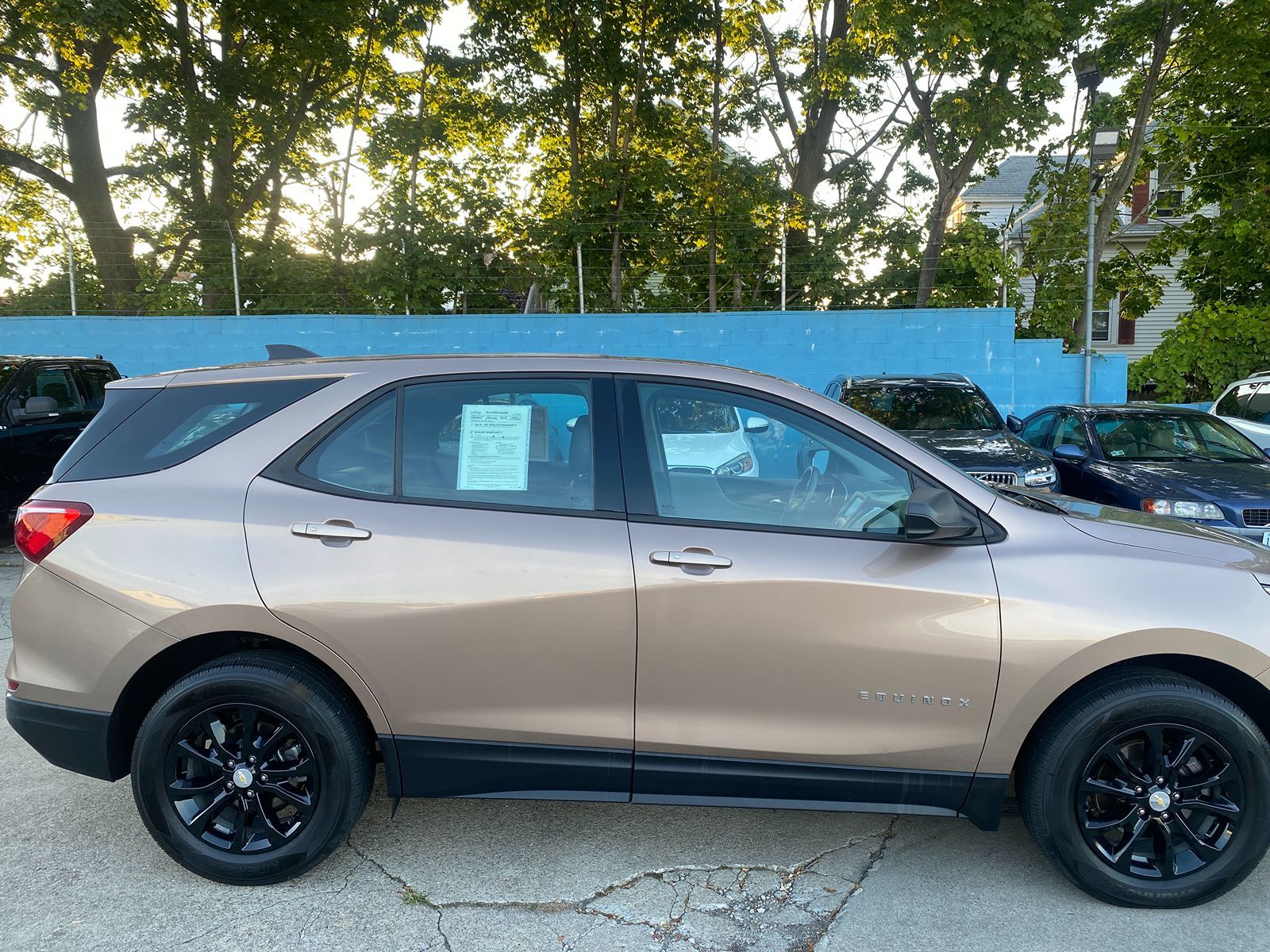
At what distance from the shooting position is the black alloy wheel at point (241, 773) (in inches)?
112

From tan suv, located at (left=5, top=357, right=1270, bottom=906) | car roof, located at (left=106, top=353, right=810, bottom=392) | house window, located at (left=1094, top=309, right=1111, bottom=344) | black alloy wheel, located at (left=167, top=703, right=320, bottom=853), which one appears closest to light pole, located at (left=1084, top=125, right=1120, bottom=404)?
tan suv, located at (left=5, top=357, right=1270, bottom=906)

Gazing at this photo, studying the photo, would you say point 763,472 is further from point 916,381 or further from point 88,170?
point 88,170

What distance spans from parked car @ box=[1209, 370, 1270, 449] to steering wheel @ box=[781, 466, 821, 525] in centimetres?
884

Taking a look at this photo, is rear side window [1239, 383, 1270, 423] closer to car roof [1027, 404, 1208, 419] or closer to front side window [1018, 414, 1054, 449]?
car roof [1027, 404, 1208, 419]

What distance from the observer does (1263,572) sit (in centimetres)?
278

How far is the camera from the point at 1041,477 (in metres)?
7.00

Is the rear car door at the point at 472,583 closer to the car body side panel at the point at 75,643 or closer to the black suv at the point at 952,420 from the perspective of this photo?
the car body side panel at the point at 75,643

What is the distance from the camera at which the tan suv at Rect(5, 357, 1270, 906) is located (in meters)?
2.70

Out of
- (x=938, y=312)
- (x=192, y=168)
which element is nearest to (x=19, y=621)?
(x=938, y=312)

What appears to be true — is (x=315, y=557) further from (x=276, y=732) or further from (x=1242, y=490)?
(x=1242, y=490)

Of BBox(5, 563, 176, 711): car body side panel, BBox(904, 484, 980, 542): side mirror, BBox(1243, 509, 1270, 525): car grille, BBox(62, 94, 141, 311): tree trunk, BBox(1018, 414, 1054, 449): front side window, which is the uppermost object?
BBox(62, 94, 141, 311): tree trunk

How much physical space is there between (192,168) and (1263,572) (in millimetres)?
16852

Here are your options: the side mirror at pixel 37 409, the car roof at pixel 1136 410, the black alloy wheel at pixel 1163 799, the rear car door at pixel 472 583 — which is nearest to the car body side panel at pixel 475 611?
the rear car door at pixel 472 583

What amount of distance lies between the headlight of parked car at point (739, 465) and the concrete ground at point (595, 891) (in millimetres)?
1392
